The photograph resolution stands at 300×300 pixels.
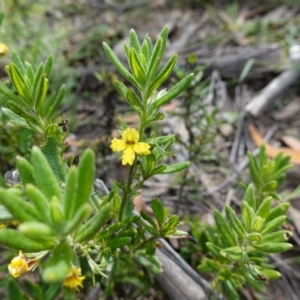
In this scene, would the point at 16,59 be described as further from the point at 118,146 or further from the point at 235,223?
the point at 235,223

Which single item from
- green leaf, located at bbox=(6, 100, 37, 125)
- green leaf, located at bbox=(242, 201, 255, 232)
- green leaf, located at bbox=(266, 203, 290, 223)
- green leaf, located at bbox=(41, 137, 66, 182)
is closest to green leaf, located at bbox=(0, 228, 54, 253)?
green leaf, located at bbox=(41, 137, 66, 182)

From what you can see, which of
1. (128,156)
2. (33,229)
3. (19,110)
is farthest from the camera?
(19,110)

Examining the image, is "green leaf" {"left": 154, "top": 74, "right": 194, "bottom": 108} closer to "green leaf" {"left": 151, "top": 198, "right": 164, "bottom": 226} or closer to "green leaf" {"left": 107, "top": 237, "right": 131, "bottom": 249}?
"green leaf" {"left": 151, "top": 198, "right": 164, "bottom": 226}

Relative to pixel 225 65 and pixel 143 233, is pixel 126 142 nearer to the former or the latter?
pixel 143 233

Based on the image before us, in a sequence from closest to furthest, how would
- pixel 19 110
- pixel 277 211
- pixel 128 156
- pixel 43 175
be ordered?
pixel 43 175 < pixel 128 156 < pixel 19 110 < pixel 277 211

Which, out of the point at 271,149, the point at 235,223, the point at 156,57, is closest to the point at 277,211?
the point at 235,223

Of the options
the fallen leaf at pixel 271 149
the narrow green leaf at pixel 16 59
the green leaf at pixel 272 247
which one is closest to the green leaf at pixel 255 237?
the green leaf at pixel 272 247

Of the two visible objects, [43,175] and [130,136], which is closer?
[43,175]

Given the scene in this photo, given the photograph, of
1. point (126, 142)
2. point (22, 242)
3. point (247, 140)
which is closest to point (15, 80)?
point (126, 142)
